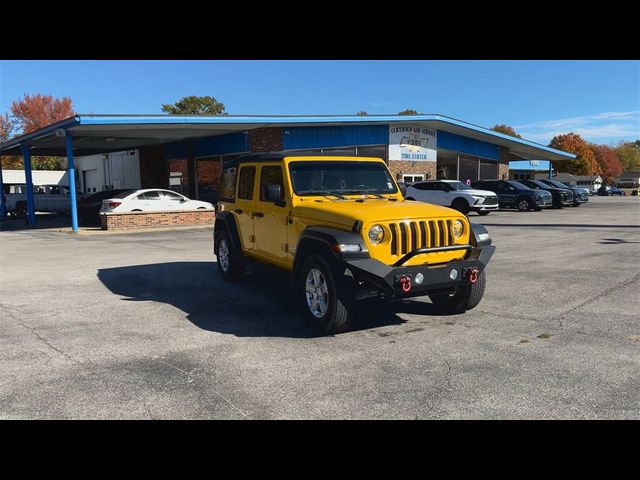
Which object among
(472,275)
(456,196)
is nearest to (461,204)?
(456,196)

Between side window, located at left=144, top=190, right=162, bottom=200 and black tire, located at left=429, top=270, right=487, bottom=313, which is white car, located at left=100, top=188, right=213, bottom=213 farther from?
black tire, located at left=429, top=270, right=487, bottom=313

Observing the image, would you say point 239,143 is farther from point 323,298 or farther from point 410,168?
point 323,298

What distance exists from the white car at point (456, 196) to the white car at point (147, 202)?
9.52m

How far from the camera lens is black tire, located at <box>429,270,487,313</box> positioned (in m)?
6.05

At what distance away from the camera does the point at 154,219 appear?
19375 millimetres

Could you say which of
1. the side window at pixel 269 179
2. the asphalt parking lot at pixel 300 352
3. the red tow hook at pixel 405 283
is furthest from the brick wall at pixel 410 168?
the red tow hook at pixel 405 283

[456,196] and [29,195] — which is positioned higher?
[29,195]

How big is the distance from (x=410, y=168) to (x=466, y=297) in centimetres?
2175

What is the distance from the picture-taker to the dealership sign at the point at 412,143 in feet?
84.3

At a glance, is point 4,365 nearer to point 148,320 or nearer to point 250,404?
point 148,320

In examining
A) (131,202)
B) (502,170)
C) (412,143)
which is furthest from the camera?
(502,170)

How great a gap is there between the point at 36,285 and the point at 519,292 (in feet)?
25.1

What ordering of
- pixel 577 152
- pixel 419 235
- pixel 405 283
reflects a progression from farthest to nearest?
pixel 577 152
pixel 419 235
pixel 405 283

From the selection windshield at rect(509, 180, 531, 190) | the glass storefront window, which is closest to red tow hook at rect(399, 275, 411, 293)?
windshield at rect(509, 180, 531, 190)
